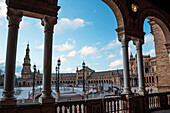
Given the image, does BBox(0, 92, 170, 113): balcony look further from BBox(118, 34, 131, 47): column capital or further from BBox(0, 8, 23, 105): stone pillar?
BBox(118, 34, 131, 47): column capital

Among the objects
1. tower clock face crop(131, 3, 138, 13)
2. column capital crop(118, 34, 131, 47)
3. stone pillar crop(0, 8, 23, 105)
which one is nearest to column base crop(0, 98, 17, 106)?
stone pillar crop(0, 8, 23, 105)

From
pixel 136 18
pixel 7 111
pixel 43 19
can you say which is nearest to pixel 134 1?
pixel 136 18

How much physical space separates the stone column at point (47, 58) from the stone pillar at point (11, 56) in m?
0.92

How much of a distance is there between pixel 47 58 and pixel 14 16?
187 centimetres

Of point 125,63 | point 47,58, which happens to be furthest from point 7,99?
point 125,63

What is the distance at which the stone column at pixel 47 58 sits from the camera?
471cm

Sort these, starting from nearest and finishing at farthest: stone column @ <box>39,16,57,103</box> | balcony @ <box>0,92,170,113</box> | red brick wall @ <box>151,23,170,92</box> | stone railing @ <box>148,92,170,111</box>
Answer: balcony @ <box>0,92,170,113</box>, stone column @ <box>39,16,57,103</box>, stone railing @ <box>148,92,170,111</box>, red brick wall @ <box>151,23,170,92</box>

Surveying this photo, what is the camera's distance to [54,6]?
17.8ft

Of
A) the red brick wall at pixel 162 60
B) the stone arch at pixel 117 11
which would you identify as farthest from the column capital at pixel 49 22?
the red brick wall at pixel 162 60

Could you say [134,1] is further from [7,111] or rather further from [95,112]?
[7,111]

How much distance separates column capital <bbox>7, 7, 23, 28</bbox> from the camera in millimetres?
4645

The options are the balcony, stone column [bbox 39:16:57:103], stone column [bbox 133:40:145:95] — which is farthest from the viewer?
stone column [bbox 133:40:145:95]

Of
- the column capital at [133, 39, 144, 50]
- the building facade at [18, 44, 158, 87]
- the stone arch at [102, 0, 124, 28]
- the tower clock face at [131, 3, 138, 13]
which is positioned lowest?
the building facade at [18, 44, 158, 87]

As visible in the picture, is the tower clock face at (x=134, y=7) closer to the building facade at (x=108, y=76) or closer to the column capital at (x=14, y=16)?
the column capital at (x=14, y=16)
